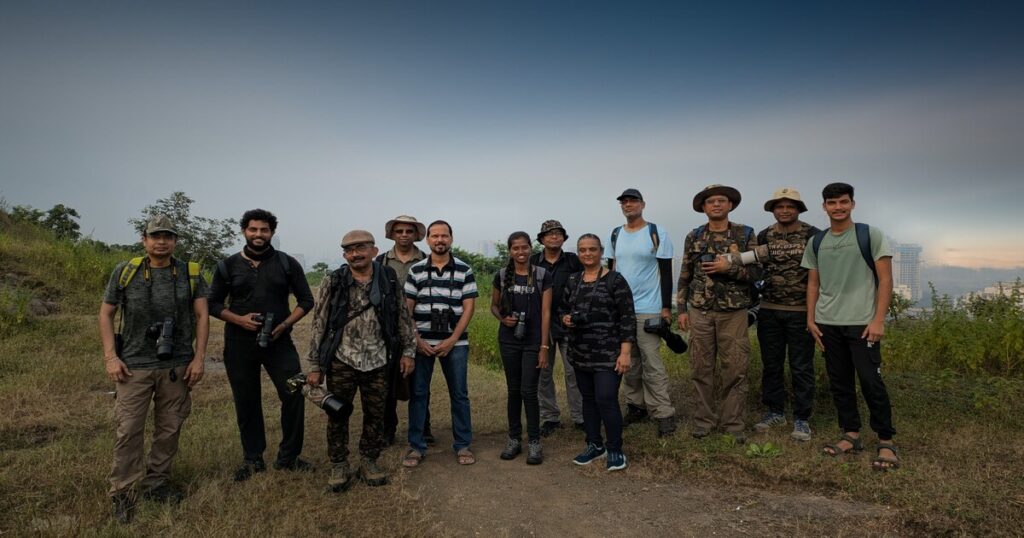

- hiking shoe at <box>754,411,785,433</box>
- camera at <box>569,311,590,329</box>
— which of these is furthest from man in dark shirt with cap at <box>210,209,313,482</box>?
hiking shoe at <box>754,411,785,433</box>

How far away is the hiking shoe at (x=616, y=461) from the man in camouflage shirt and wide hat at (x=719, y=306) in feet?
3.21

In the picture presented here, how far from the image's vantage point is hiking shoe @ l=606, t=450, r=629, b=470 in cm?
455

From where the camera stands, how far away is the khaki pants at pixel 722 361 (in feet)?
16.4

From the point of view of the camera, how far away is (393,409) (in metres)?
5.41

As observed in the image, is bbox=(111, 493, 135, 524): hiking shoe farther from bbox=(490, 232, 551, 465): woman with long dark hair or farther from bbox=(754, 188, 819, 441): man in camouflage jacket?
bbox=(754, 188, 819, 441): man in camouflage jacket

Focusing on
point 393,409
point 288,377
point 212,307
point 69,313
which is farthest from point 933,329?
point 69,313

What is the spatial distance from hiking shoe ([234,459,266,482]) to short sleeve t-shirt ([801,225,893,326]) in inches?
201

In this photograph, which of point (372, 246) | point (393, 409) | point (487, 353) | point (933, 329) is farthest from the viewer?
point (487, 353)

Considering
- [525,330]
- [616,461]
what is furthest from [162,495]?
[616,461]

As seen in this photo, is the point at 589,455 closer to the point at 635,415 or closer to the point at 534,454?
the point at 534,454

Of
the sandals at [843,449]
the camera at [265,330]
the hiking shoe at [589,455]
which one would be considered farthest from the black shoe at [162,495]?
the sandals at [843,449]

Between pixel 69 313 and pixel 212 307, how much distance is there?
1028cm

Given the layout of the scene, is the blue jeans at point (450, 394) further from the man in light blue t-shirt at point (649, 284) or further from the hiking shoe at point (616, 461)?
the man in light blue t-shirt at point (649, 284)

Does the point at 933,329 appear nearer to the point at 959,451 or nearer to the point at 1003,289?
the point at 1003,289
